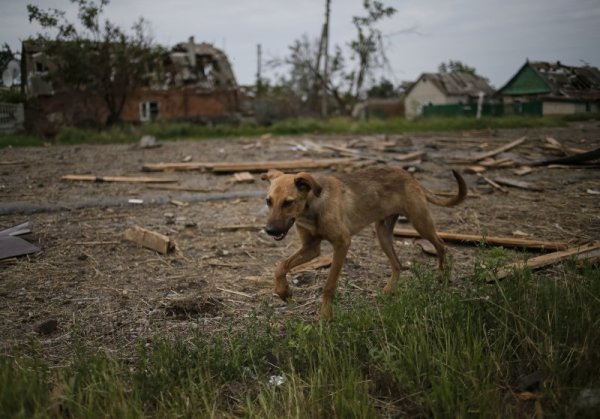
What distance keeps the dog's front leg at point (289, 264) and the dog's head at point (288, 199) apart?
0.44 meters

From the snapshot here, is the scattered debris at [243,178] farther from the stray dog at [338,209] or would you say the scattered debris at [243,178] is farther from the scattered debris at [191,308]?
the scattered debris at [191,308]

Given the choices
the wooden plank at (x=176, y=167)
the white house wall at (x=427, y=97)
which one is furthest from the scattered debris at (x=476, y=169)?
the white house wall at (x=427, y=97)

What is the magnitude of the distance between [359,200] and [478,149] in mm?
11610

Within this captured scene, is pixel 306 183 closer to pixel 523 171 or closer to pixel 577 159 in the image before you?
pixel 523 171

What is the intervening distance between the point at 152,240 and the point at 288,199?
2806mm

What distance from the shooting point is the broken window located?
3072 centimetres

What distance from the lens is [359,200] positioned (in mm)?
5387

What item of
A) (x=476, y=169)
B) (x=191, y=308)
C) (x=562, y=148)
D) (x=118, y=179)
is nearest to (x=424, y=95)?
(x=562, y=148)

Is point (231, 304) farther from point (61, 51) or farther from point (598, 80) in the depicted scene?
point (61, 51)

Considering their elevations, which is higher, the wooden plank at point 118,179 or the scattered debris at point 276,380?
the wooden plank at point 118,179

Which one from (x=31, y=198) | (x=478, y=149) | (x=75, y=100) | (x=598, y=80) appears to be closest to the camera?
(x=31, y=198)

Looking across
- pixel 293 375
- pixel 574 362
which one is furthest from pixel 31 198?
pixel 574 362

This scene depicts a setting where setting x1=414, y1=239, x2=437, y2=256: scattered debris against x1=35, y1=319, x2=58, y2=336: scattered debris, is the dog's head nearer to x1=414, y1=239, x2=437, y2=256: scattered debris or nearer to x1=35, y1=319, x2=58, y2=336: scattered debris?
x1=35, y1=319, x2=58, y2=336: scattered debris

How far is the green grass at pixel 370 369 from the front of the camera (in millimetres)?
3004
